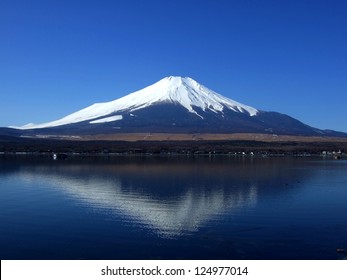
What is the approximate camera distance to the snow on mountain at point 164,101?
341 feet

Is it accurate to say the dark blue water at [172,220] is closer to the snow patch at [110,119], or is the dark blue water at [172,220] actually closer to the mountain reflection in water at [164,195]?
the mountain reflection in water at [164,195]

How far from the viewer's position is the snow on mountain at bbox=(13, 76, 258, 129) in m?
104

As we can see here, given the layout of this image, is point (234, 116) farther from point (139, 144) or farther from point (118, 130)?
point (139, 144)

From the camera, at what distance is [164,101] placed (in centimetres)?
10488

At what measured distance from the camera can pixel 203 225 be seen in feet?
33.1

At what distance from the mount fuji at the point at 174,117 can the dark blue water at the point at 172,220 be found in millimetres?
64098

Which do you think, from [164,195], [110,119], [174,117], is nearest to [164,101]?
[174,117]

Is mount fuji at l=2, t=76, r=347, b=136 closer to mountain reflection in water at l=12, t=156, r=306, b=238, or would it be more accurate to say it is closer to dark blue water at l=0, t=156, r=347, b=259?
mountain reflection in water at l=12, t=156, r=306, b=238

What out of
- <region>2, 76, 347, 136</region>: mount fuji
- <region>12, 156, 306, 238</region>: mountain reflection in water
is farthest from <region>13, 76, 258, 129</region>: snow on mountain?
<region>12, 156, 306, 238</region>: mountain reflection in water

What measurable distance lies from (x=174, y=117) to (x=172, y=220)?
84155 mm

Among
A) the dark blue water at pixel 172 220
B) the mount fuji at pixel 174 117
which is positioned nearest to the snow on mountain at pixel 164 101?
the mount fuji at pixel 174 117
